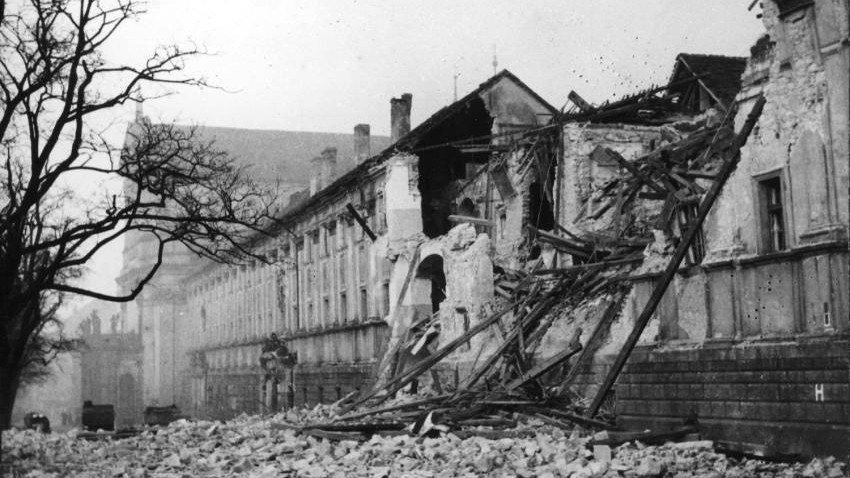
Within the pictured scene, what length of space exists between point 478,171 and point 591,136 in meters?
6.61

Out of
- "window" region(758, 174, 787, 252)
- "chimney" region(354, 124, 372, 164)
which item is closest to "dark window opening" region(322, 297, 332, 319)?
"chimney" region(354, 124, 372, 164)

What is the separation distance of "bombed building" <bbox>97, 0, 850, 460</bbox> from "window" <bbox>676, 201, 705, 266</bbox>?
4cm

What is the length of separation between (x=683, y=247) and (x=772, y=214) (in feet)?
4.75

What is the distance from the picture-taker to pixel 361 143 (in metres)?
42.0

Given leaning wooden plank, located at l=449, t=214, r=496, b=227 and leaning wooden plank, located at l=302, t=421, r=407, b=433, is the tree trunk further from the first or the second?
leaning wooden plank, located at l=449, t=214, r=496, b=227

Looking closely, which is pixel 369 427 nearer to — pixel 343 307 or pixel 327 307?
pixel 343 307

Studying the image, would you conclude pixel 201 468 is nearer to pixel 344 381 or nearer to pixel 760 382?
pixel 760 382

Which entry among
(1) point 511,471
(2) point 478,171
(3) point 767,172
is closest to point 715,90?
(2) point 478,171

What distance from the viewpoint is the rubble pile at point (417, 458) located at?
13148mm

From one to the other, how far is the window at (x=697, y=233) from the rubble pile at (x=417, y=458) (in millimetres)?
3183

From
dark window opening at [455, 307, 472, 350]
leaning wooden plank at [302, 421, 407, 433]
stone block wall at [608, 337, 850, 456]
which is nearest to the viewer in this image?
stone block wall at [608, 337, 850, 456]

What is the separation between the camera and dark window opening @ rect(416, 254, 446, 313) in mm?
30567

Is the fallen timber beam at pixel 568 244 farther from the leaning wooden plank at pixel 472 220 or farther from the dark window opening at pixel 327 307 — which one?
the dark window opening at pixel 327 307

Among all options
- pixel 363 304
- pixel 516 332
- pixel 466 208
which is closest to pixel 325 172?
pixel 363 304
